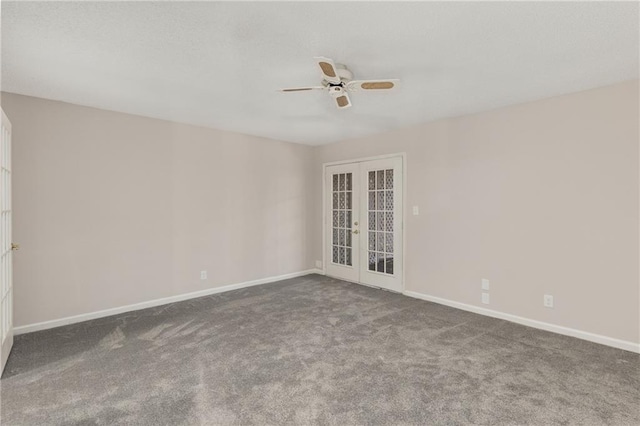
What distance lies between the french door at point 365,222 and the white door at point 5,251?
13.5ft

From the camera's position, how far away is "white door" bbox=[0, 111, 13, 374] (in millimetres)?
2436

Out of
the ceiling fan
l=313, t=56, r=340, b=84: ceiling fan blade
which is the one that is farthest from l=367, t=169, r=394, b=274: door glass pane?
l=313, t=56, r=340, b=84: ceiling fan blade

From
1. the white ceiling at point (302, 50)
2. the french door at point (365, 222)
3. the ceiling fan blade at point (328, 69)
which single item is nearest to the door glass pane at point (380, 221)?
the french door at point (365, 222)

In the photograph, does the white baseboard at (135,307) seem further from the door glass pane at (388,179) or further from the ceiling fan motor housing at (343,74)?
the ceiling fan motor housing at (343,74)

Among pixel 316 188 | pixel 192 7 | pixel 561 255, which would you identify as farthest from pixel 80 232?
pixel 561 255

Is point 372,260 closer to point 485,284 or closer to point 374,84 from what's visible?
point 485,284

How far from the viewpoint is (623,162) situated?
2.77 m

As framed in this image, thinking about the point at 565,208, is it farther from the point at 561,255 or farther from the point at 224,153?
the point at 224,153

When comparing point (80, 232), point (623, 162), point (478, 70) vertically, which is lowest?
point (80, 232)

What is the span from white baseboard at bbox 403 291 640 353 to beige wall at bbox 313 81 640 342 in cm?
5

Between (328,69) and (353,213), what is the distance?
10.7 ft

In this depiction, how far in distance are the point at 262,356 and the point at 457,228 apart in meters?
2.78

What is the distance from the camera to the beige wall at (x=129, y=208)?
317cm

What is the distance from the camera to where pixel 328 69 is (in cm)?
214
